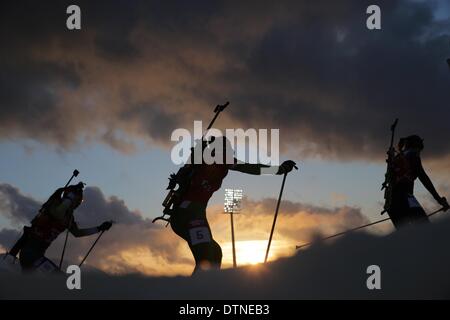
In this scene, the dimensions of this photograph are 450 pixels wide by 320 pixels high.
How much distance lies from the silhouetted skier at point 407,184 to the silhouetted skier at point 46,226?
6.23 metres

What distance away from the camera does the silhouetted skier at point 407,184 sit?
31.4 ft

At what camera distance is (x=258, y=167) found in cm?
1028

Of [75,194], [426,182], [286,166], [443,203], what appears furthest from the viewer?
[75,194]

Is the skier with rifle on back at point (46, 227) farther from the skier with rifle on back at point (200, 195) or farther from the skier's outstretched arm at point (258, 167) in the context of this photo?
the skier's outstretched arm at point (258, 167)

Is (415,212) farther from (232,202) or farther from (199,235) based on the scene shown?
(232,202)

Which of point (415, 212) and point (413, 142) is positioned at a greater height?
point (413, 142)

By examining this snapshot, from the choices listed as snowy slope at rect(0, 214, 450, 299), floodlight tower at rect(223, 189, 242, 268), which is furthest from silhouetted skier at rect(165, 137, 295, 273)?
floodlight tower at rect(223, 189, 242, 268)

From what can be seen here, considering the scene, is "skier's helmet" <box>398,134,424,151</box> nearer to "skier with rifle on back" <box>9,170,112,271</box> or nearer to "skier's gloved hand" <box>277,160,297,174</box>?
"skier's gloved hand" <box>277,160,297,174</box>

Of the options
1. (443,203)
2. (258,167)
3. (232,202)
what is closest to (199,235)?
(258,167)

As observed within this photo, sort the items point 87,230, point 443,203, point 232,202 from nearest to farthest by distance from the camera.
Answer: point 443,203 < point 87,230 < point 232,202

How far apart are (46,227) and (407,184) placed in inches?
271

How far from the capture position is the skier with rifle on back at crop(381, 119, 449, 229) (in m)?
9.57
